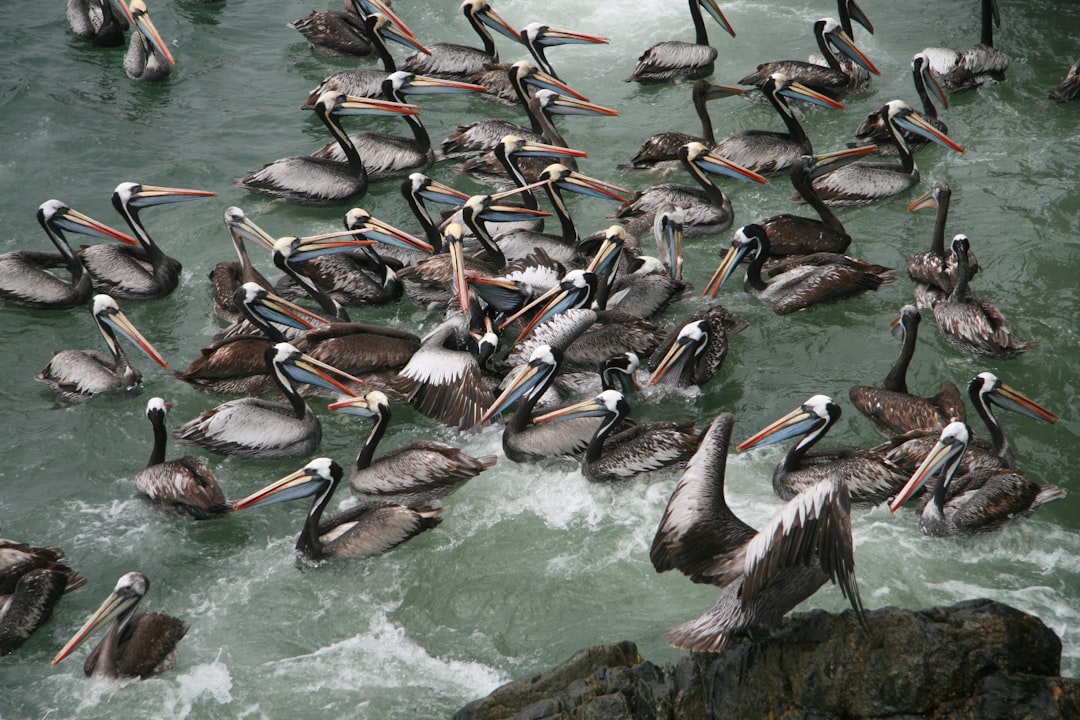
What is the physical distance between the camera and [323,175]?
880 cm

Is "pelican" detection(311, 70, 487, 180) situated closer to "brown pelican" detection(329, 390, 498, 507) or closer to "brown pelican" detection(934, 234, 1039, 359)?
"brown pelican" detection(329, 390, 498, 507)

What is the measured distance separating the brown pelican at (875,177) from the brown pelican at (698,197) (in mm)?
585

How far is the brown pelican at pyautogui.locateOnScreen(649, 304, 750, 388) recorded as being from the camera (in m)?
6.37

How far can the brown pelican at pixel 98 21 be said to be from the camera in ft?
36.7

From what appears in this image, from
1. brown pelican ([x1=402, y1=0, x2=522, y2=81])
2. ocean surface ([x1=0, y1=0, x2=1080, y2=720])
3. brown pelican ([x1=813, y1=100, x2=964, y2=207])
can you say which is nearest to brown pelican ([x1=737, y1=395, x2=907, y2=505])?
ocean surface ([x1=0, y1=0, x2=1080, y2=720])

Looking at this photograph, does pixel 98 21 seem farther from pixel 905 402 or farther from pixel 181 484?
pixel 905 402

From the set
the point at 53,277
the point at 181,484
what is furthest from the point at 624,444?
the point at 53,277

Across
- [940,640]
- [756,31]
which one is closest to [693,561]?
[940,640]

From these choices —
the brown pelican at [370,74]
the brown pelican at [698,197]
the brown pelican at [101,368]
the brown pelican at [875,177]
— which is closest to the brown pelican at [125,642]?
the brown pelican at [101,368]

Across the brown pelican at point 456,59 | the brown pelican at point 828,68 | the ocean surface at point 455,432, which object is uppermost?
the brown pelican at point 828,68

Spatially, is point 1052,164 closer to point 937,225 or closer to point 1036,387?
point 937,225

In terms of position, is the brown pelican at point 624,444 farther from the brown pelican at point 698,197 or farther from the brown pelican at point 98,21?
the brown pelican at point 98,21

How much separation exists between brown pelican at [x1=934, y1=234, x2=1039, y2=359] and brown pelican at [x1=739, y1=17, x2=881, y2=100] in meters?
3.43

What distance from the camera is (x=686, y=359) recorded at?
6.47 meters
